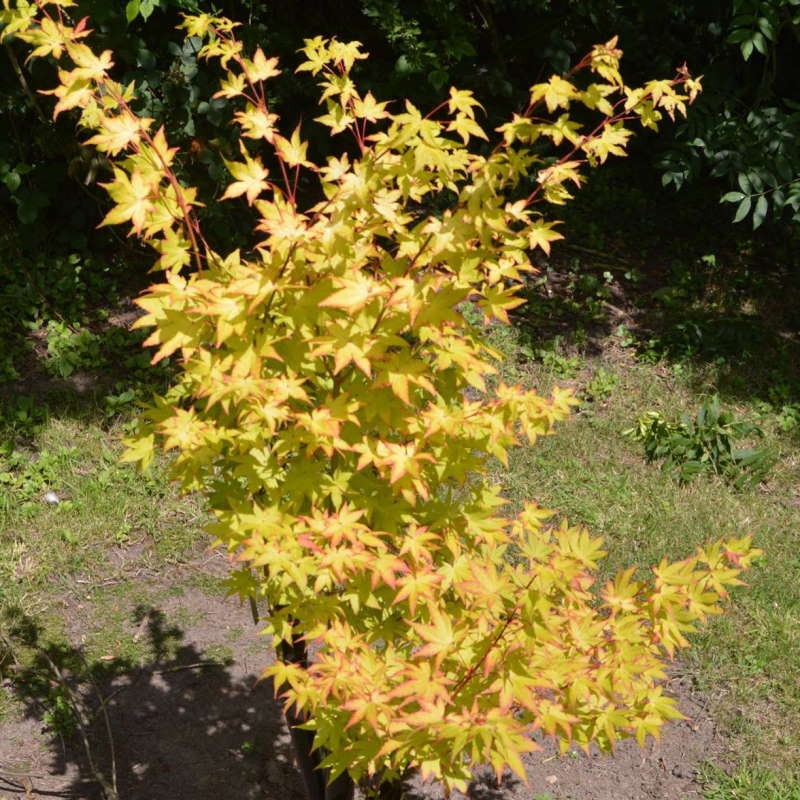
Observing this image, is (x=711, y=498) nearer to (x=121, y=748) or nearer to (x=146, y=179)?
(x=121, y=748)

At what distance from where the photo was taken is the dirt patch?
3.33m

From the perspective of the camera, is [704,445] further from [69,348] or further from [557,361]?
[69,348]

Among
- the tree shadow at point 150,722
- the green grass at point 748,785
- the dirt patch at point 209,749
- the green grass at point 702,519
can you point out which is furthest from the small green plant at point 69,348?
the green grass at point 748,785

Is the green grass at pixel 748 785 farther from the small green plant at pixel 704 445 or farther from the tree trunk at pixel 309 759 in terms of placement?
the small green plant at pixel 704 445

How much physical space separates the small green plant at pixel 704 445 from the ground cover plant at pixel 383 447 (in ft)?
9.20

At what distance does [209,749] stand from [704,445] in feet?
9.85

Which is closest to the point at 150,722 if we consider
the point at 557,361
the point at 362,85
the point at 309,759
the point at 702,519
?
the point at 309,759

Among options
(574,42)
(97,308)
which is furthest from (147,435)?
(574,42)

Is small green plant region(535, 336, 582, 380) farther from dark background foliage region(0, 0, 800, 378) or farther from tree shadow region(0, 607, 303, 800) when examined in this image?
tree shadow region(0, 607, 303, 800)

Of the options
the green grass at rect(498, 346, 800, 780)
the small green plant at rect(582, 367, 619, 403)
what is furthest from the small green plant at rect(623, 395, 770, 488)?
the small green plant at rect(582, 367, 619, 403)

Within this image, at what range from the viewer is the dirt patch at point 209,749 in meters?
3.33

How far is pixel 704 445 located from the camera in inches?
203

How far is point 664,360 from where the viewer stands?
5984mm

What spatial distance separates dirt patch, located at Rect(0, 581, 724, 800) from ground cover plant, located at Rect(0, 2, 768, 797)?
1.15 metres
